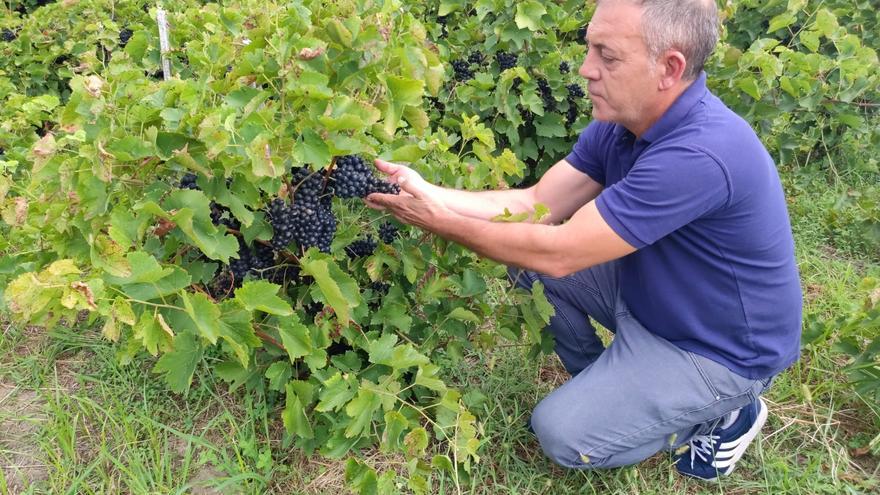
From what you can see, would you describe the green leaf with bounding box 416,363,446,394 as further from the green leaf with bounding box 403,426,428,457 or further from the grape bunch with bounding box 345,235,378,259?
the grape bunch with bounding box 345,235,378,259

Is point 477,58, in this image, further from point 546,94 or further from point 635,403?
point 635,403

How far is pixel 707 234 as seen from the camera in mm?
2148

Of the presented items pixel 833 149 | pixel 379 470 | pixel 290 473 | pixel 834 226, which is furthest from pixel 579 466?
pixel 833 149

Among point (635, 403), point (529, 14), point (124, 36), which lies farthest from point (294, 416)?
point (124, 36)

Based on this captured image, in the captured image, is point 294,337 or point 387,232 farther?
point 387,232

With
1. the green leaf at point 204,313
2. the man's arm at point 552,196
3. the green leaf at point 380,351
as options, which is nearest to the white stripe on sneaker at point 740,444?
the man's arm at point 552,196

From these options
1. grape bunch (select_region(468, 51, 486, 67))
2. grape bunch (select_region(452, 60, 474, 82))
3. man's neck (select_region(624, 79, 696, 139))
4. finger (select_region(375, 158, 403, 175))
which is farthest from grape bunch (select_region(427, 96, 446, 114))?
man's neck (select_region(624, 79, 696, 139))

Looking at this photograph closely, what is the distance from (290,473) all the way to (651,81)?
72.7 inches

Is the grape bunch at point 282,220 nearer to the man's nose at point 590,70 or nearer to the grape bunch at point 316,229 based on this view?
the grape bunch at point 316,229

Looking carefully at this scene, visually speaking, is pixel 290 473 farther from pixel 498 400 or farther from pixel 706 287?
pixel 706 287

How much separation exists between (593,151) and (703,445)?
1195 millimetres

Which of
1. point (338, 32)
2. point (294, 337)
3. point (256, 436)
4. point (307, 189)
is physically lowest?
point (256, 436)

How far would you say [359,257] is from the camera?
2307 millimetres

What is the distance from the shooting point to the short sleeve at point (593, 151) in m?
2.56
